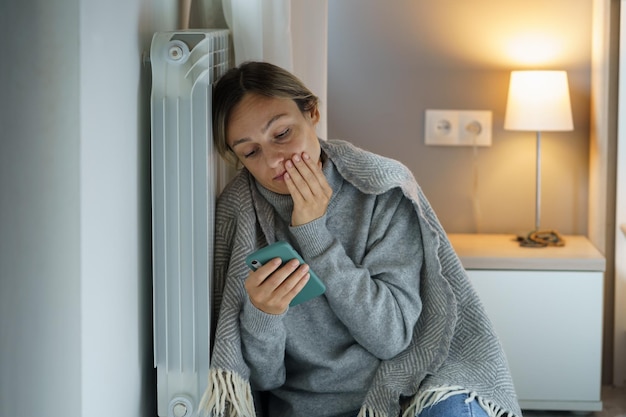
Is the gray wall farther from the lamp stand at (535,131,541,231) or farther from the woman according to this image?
the woman

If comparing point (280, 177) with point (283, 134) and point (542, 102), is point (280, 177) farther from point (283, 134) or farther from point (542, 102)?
point (542, 102)

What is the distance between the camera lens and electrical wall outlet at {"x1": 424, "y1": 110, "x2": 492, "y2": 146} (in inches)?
119

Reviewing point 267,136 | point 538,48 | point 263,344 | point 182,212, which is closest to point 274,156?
point 267,136

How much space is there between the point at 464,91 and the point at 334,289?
5.81ft

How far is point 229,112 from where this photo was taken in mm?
1441

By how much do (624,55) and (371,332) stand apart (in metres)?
1.77

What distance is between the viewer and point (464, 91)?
3039mm

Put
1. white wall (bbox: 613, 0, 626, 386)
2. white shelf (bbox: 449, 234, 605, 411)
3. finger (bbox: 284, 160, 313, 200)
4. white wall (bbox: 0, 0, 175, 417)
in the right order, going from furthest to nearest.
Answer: white wall (bbox: 613, 0, 626, 386)
white shelf (bbox: 449, 234, 605, 411)
finger (bbox: 284, 160, 313, 200)
white wall (bbox: 0, 0, 175, 417)

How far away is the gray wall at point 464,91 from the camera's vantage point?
119 inches

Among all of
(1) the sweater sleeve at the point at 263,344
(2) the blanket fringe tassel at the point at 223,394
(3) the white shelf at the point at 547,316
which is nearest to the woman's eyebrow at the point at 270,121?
(1) the sweater sleeve at the point at 263,344

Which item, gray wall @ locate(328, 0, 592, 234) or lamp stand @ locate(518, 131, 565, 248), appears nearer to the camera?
lamp stand @ locate(518, 131, 565, 248)

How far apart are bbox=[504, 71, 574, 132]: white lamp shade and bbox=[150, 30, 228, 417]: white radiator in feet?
5.50

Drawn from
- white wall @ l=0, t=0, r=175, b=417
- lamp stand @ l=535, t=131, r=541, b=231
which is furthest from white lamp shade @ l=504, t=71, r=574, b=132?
white wall @ l=0, t=0, r=175, b=417

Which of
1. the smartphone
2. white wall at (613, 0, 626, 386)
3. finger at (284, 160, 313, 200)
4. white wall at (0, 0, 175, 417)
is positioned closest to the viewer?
white wall at (0, 0, 175, 417)
